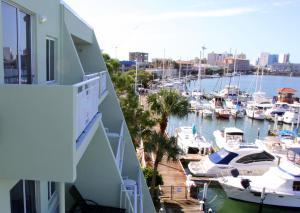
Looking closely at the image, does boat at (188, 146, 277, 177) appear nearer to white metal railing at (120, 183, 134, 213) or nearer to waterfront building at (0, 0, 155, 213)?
waterfront building at (0, 0, 155, 213)

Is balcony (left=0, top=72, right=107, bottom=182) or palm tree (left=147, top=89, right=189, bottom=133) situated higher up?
balcony (left=0, top=72, right=107, bottom=182)

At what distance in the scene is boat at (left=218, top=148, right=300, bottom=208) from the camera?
805 inches

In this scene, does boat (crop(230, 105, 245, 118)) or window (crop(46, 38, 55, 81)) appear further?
boat (crop(230, 105, 245, 118))

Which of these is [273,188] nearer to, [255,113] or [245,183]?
[245,183]

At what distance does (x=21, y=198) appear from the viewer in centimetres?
519

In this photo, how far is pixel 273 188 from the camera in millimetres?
20625

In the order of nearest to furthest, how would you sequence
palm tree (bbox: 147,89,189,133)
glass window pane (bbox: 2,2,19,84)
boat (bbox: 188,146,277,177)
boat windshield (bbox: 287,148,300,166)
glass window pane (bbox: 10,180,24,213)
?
glass window pane (bbox: 2,2,19,84) < glass window pane (bbox: 10,180,24,213) < palm tree (bbox: 147,89,189,133) < boat (bbox: 188,146,277,177) < boat windshield (bbox: 287,148,300,166)

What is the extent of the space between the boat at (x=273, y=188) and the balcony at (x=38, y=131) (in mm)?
19206

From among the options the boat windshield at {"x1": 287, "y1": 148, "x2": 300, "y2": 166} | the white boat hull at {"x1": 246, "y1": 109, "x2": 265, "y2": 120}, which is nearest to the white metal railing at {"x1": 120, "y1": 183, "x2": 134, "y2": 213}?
the boat windshield at {"x1": 287, "y1": 148, "x2": 300, "y2": 166}

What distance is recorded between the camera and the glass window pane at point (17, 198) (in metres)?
4.79

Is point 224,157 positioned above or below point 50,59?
below

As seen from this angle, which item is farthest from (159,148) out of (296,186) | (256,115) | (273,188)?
(256,115)

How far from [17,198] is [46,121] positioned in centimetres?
206

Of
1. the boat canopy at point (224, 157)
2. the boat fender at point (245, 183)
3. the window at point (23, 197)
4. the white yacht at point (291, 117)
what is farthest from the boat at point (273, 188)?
the white yacht at point (291, 117)
